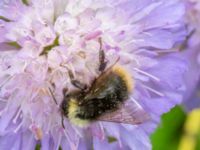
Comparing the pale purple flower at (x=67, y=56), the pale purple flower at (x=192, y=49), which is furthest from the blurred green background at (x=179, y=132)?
the pale purple flower at (x=67, y=56)

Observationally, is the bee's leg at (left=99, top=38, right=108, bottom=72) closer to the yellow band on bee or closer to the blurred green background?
the yellow band on bee

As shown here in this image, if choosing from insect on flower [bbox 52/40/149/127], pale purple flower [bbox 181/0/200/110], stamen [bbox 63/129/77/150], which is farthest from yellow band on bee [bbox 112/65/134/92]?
pale purple flower [bbox 181/0/200/110]

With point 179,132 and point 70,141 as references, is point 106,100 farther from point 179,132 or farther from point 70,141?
point 179,132

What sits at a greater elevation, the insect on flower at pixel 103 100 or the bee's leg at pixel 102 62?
the bee's leg at pixel 102 62

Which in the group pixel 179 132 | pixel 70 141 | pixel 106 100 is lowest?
pixel 179 132

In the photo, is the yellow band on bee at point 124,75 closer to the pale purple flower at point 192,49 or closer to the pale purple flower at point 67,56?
the pale purple flower at point 67,56

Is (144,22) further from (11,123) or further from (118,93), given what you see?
(11,123)

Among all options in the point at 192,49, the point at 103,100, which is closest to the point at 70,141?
the point at 103,100
